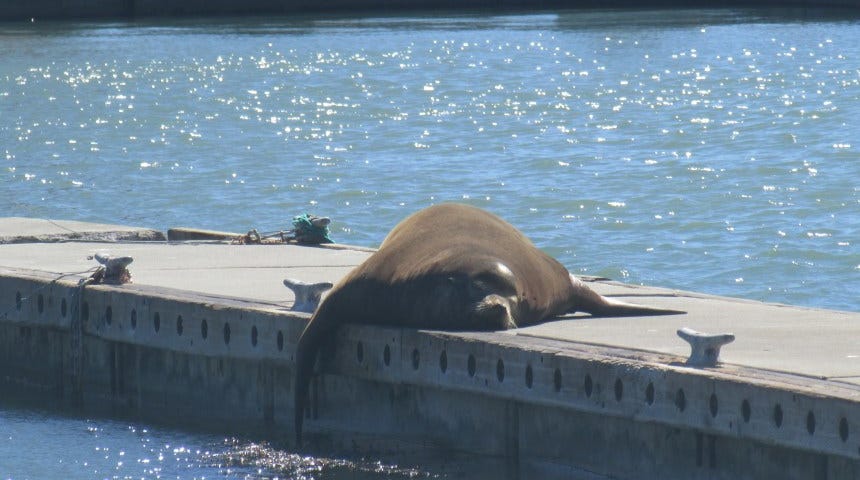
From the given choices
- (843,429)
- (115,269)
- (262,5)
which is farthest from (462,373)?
(262,5)

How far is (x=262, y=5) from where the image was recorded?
60.5 m

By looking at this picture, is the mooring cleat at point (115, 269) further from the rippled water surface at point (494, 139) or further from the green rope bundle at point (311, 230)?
the rippled water surface at point (494, 139)

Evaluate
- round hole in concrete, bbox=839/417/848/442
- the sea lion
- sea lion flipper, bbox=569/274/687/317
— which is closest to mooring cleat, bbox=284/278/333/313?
the sea lion

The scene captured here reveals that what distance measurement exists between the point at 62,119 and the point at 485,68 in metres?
12.0

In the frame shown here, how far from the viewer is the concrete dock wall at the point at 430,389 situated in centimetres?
599

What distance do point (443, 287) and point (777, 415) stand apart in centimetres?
186

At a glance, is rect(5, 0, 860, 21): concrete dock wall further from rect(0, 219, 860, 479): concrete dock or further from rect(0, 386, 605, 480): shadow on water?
rect(0, 386, 605, 480): shadow on water

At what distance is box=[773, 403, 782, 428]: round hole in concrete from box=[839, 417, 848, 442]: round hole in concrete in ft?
0.81

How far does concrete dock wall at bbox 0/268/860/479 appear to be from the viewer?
19.6 feet

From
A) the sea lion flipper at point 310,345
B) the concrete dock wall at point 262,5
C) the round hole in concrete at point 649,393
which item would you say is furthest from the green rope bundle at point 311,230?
the concrete dock wall at point 262,5

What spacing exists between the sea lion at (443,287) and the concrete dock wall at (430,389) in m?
0.12

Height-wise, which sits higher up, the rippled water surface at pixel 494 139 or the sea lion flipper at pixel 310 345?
the rippled water surface at pixel 494 139

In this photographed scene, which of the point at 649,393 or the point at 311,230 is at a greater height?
the point at 311,230

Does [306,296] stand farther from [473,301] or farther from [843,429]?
[843,429]
